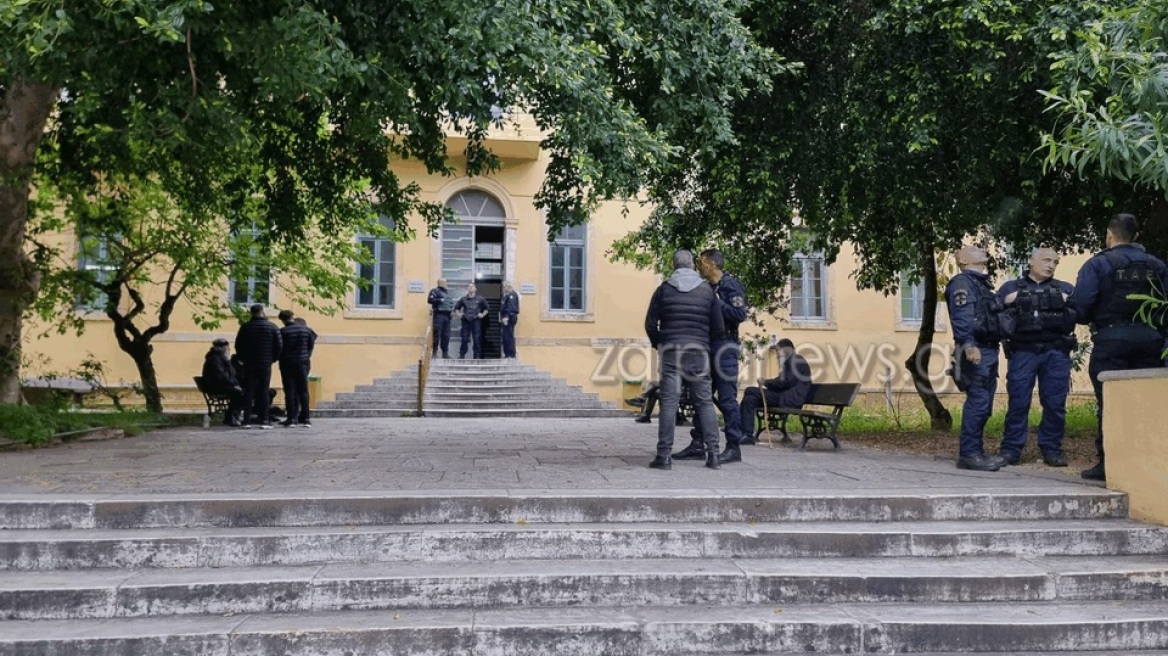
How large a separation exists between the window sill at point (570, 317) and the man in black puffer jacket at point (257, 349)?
8740mm

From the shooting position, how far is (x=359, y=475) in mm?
7445

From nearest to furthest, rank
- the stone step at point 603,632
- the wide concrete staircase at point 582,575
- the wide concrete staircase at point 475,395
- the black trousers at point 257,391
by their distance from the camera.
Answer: the stone step at point 603,632 < the wide concrete staircase at point 582,575 < the black trousers at point 257,391 < the wide concrete staircase at point 475,395

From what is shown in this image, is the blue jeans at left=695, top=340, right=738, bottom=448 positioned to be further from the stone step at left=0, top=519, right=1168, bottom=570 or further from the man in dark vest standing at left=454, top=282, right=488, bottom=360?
the man in dark vest standing at left=454, top=282, right=488, bottom=360

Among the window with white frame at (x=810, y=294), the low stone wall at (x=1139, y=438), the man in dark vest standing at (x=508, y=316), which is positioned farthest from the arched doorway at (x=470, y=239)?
the low stone wall at (x=1139, y=438)

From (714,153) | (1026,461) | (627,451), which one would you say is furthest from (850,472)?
(714,153)

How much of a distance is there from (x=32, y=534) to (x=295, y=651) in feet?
7.37

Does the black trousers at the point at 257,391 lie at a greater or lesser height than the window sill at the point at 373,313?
lesser

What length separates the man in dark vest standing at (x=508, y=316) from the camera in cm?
2134

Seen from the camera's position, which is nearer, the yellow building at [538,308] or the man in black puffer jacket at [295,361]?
the man in black puffer jacket at [295,361]

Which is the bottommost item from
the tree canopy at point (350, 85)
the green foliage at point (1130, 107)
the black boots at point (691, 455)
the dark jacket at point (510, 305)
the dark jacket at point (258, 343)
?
the black boots at point (691, 455)

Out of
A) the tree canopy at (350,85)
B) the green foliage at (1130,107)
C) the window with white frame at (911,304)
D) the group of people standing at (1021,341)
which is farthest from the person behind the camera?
the window with white frame at (911,304)

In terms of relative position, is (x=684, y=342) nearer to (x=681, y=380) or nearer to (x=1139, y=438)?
(x=681, y=380)

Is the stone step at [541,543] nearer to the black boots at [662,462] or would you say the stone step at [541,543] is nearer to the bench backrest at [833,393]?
the black boots at [662,462]

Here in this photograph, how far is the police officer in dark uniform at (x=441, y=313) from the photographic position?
2122cm
